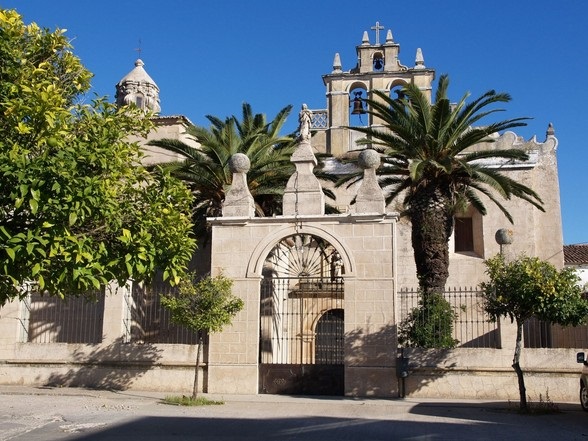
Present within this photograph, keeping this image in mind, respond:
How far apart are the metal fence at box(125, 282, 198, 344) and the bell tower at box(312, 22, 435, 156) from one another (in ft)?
35.8

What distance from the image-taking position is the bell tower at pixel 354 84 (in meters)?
28.3

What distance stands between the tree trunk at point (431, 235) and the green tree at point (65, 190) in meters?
9.48

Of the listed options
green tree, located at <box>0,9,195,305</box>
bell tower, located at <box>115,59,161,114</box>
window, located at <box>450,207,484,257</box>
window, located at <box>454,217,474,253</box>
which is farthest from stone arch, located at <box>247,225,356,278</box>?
bell tower, located at <box>115,59,161,114</box>

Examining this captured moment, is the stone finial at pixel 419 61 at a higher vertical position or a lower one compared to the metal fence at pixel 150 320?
higher

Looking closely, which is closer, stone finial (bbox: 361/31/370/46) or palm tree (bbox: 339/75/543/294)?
palm tree (bbox: 339/75/543/294)

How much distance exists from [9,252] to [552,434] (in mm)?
8681

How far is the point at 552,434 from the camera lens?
36.0ft

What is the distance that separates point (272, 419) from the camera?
12.3 meters

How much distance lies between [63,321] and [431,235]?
1124 centimetres

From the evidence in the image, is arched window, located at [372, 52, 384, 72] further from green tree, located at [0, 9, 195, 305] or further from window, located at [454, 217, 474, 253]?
green tree, located at [0, 9, 195, 305]

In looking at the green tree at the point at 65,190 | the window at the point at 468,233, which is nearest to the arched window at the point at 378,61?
the window at the point at 468,233

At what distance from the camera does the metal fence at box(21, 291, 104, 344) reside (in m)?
20.0

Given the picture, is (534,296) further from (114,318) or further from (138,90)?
(138,90)

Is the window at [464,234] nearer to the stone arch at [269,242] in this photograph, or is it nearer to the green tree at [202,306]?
the stone arch at [269,242]
